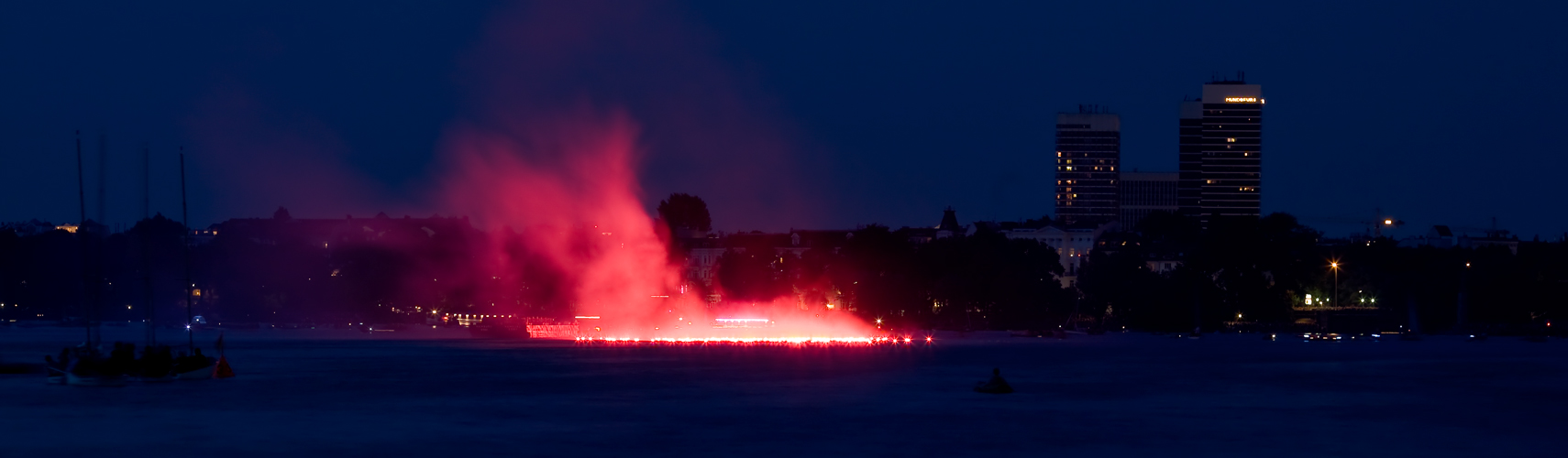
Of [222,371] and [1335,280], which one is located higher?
[1335,280]

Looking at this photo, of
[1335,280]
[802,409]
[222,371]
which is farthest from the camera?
[1335,280]

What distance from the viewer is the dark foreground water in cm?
4453

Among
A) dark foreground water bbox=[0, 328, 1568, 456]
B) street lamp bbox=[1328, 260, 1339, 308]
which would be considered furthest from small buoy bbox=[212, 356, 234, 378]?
street lamp bbox=[1328, 260, 1339, 308]

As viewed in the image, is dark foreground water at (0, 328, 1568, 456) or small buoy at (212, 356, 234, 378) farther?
small buoy at (212, 356, 234, 378)

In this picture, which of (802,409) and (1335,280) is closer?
(802,409)

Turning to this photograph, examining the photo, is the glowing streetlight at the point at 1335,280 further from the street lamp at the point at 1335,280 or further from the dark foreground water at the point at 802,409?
the dark foreground water at the point at 802,409

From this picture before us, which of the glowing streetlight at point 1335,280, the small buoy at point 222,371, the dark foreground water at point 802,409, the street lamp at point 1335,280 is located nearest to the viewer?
the dark foreground water at point 802,409

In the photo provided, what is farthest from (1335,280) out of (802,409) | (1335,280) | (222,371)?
(802,409)

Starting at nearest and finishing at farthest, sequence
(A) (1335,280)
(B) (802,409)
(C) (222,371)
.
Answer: (B) (802,409)
(C) (222,371)
(A) (1335,280)

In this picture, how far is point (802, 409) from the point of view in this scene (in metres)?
55.8

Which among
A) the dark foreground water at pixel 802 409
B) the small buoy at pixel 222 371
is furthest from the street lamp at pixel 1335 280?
the small buoy at pixel 222 371

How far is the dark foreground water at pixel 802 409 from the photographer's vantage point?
44531 millimetres

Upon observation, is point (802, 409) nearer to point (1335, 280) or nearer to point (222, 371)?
point (222, 371)

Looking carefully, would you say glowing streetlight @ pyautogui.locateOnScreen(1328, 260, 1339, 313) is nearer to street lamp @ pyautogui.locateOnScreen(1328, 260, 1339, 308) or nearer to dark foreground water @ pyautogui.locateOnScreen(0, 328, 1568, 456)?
street lamp @ pyautogui.locateOnScreen(1328, 260, 1339, 308)
